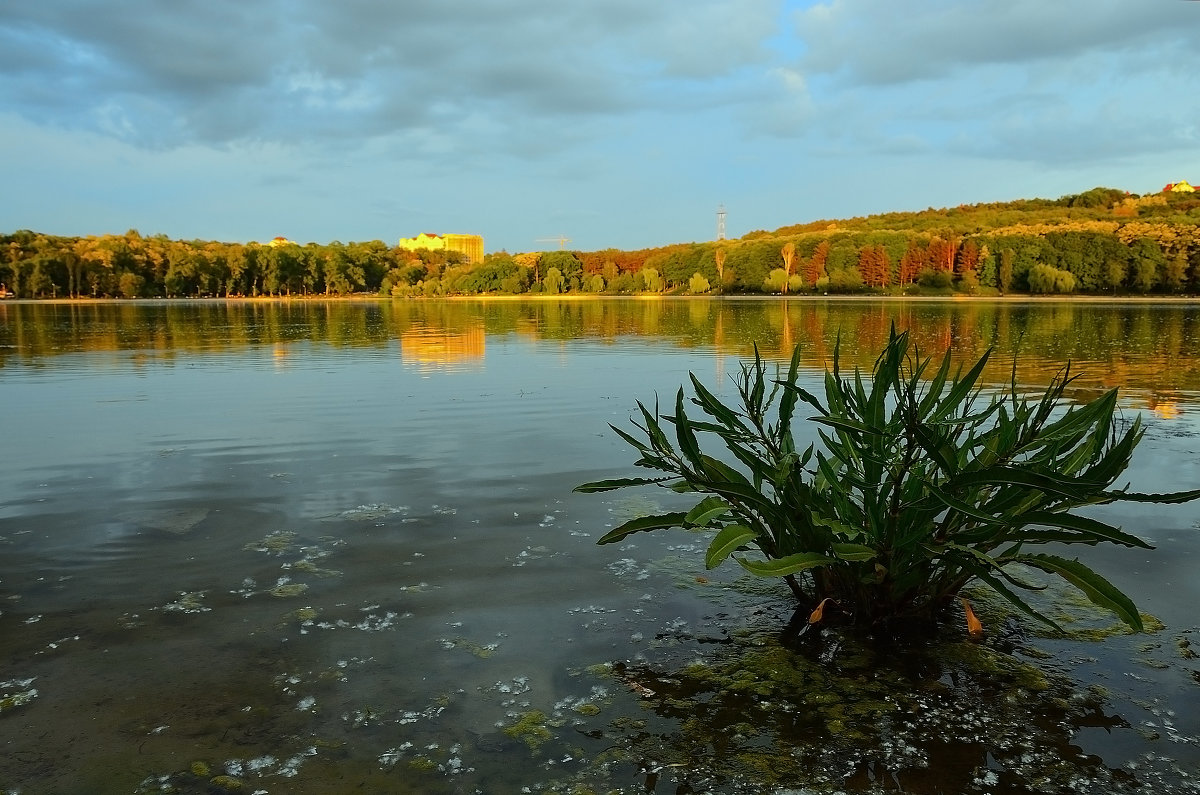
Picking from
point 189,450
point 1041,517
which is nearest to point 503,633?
point 1041,517

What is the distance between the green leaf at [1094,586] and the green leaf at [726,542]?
1.43 meters

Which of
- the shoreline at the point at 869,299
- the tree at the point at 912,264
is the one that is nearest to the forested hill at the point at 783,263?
the tree at the point at 912,264

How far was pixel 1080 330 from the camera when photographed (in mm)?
33344

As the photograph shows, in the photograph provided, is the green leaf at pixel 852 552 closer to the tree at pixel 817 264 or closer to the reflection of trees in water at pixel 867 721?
the reflection of trees in water at pixel 867 721

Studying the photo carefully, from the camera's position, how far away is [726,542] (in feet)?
14.3

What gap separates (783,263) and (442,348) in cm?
13109

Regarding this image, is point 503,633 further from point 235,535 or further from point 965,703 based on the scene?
point 235,535

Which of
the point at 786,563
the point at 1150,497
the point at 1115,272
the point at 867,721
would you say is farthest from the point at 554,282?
the point at 867,721

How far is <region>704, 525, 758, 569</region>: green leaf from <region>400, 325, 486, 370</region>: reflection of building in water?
54.4 feet

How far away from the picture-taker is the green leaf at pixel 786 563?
4.19m

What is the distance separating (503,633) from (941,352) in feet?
72.4

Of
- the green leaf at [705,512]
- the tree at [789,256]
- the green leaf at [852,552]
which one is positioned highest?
the tree at [789,256]

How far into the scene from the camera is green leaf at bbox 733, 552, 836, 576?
419 cm

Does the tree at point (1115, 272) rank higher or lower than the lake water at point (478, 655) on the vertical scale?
higher
